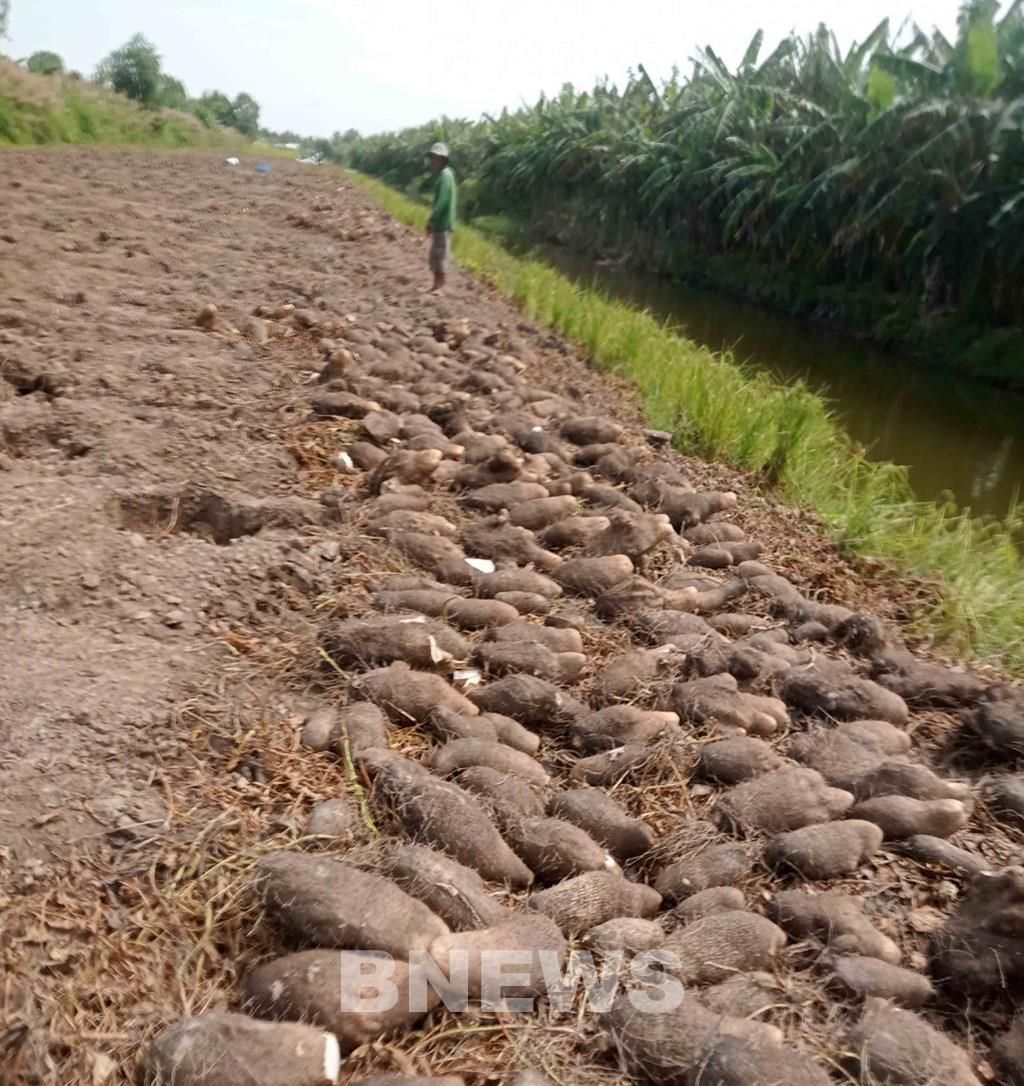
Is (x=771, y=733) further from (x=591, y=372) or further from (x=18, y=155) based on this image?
(x=18, y=155)

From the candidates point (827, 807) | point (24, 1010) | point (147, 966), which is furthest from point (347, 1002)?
point (827, 807)

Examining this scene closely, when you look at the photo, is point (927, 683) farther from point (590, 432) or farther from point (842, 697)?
point (590, 432)

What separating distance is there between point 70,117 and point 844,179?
16.7 metres

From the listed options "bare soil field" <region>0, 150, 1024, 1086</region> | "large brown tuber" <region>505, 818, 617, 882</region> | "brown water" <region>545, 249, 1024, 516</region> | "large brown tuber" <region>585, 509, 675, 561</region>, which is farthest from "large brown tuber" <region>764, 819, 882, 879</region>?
"brown water" <region>545, 249, 1024, 516</region>

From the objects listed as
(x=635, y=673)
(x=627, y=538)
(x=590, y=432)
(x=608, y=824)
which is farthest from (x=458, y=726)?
(x=590, y=432)

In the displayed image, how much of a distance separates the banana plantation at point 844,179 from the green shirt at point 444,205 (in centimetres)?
903

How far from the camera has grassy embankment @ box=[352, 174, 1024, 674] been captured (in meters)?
4.14

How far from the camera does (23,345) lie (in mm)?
5203

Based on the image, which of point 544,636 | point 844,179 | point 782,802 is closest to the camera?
point 782,802

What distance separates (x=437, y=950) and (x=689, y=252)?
2434 centimetres

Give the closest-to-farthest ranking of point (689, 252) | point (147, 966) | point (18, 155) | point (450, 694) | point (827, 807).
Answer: point (147, 966) → point (827, 807) → point (450, 694) → point (18, 155) → point (689, 252)

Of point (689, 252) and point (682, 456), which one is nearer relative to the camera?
point (682, 456)

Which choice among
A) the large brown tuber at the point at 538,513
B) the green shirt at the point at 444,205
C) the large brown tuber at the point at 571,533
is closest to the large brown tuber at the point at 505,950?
the large brown tuber at the point at 571,533

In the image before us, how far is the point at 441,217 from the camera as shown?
861 centimetres
